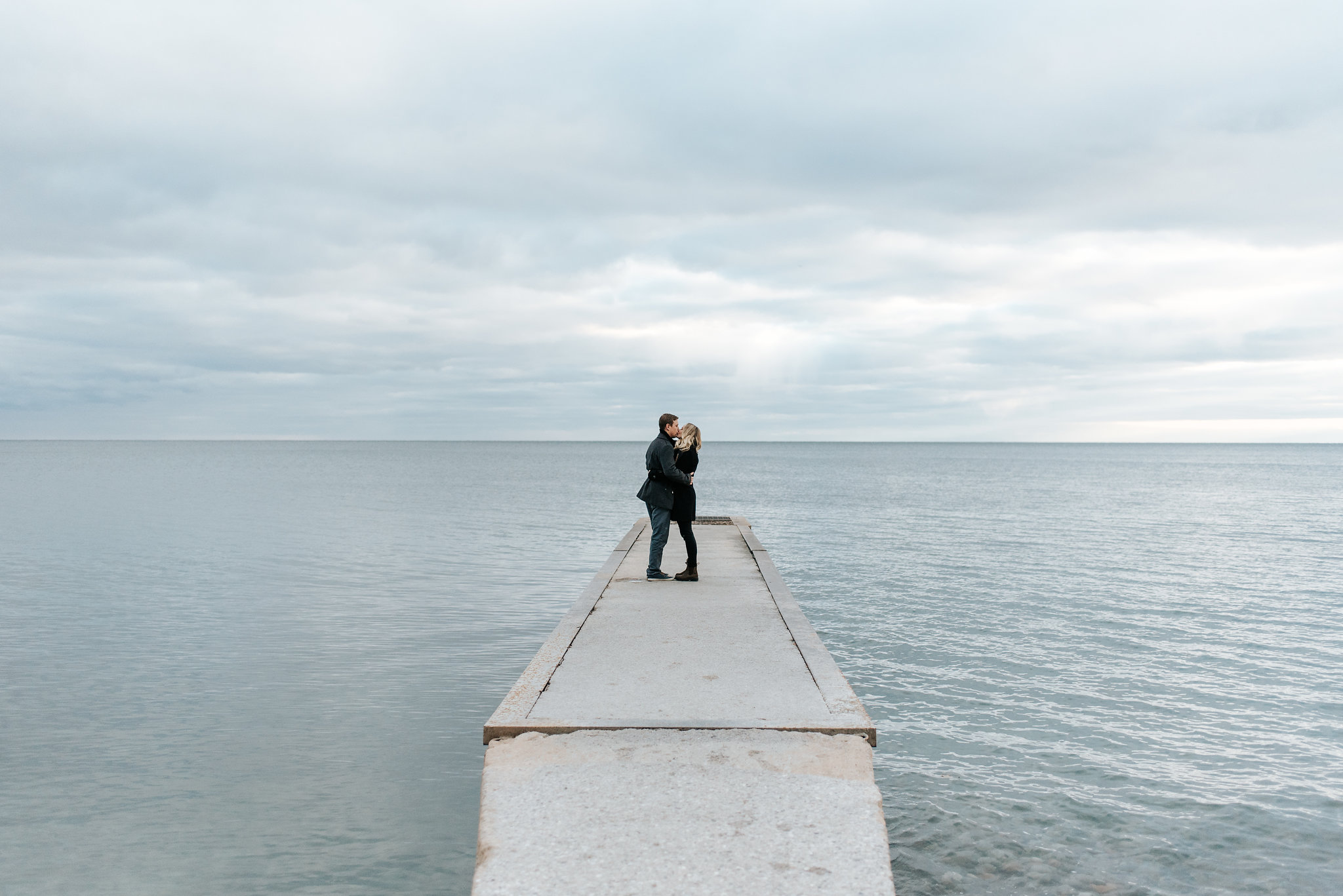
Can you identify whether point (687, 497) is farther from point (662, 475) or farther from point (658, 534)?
point (658, 534)

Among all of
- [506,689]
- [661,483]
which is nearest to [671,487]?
[661,483]

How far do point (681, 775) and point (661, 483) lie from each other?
22.9 ft

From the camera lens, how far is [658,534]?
12.2 m

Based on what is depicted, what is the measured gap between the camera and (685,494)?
39.3 feet

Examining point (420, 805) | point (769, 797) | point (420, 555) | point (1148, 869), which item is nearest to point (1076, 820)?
point (1148, 869)

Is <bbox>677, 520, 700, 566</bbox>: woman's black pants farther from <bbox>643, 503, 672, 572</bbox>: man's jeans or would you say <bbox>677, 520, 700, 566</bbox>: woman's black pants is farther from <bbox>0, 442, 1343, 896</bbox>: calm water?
<bbox>0, 442, 1343, 896</bbox>: calm water

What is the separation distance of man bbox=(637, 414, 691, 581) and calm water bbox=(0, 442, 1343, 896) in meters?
2.46

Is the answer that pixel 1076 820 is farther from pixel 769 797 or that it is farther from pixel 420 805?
pixel 420 805

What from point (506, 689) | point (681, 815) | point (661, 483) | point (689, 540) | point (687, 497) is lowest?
point (506, 689)

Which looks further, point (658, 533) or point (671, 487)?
point (658, 533)

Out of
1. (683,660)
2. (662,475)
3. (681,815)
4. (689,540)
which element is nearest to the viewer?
(681,815)

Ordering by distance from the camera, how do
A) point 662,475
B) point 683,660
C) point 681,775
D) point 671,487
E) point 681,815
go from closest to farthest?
1. point 681,815
2. point 681,775
3. point 683,660
4. point 662,475
5. point 671,487

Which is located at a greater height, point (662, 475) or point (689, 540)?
point (662, 475)

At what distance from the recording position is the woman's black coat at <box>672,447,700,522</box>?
39.0 ft
